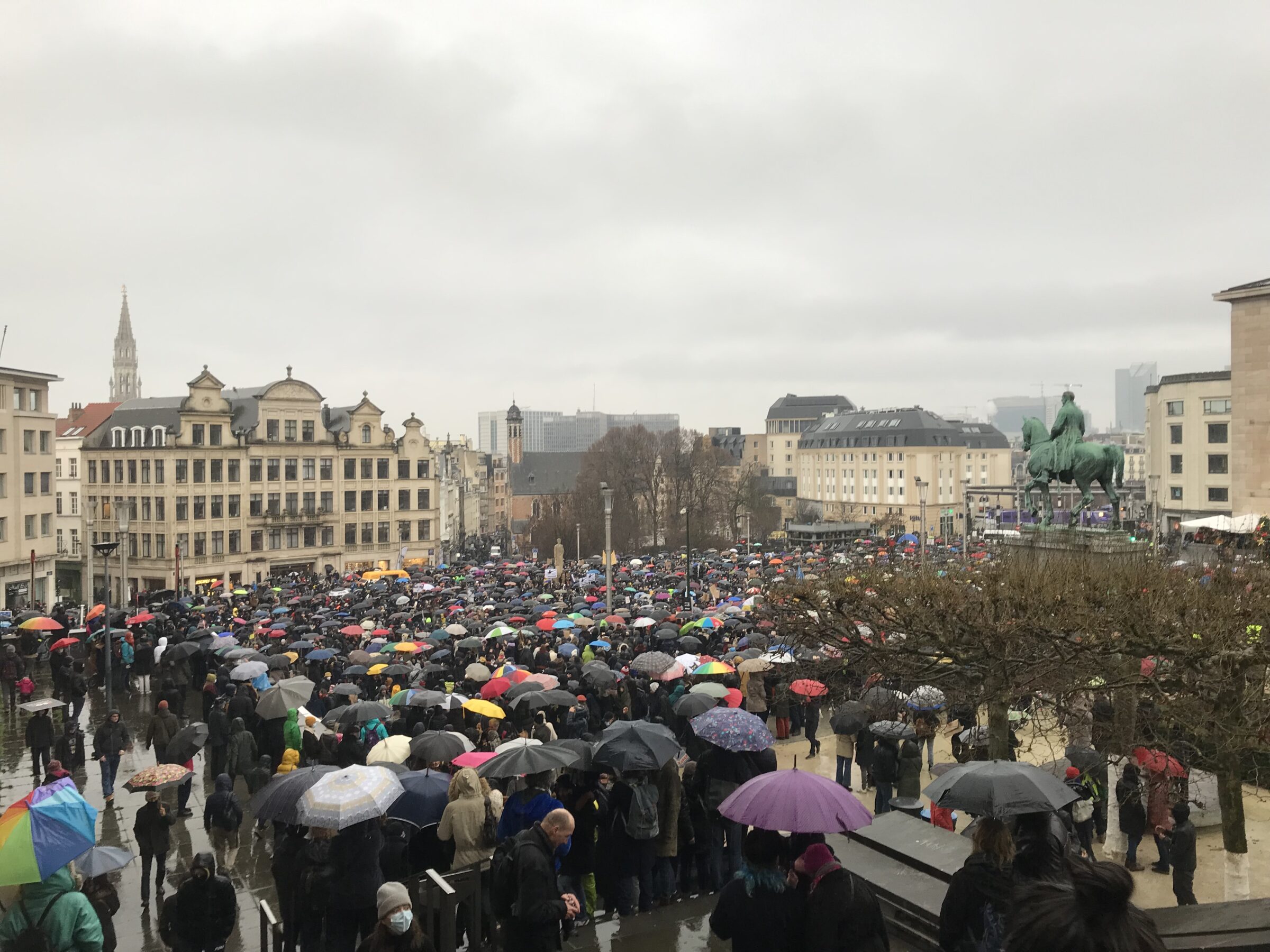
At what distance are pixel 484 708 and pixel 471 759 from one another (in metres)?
4.26

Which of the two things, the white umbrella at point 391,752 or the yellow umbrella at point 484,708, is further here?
the yellow umbrella at point 484,708

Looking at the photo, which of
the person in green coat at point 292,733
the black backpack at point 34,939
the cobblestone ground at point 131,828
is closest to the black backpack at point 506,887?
the black backpack at point 34,939

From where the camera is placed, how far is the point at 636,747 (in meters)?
9.66

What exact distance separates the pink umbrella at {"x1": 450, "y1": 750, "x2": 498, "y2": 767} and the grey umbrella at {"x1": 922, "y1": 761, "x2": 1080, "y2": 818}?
17.2ft

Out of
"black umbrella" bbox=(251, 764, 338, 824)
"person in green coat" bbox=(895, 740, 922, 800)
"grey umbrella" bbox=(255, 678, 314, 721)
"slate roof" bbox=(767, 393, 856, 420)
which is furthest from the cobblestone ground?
"slate roof" bbox=(767, 393, 856, 420)

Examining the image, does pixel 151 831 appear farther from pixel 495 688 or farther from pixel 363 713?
pixel 495 688

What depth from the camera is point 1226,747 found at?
10555mm

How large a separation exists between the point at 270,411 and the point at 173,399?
6597mm

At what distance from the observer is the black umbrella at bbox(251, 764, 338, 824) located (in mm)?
9031

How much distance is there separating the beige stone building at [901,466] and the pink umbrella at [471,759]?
4401 inches

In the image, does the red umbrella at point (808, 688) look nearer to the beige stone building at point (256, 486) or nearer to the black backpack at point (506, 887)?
the black backpack at point (506, 887)

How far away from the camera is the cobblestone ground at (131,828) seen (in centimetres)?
1097

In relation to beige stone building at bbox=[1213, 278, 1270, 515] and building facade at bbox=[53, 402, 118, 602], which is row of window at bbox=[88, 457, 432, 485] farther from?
beige stone building at bbox=[1213, 278, 1270, 515]

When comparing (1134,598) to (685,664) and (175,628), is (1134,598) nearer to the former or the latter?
(685,664)
